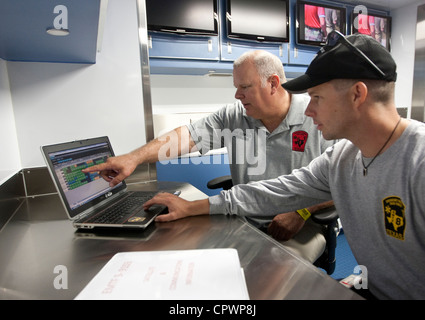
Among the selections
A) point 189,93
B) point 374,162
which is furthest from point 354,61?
point 189,93

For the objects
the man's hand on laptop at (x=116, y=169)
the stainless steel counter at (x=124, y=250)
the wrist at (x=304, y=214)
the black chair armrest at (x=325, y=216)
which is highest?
the man's hand on laptop at (x=116, y=169)

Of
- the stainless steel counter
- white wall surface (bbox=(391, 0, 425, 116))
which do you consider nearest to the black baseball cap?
the stainless steel counter

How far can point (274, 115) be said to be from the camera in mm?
1332

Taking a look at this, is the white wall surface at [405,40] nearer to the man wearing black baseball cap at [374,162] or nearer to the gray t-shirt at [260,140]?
the gray t-shirt at [260,140]

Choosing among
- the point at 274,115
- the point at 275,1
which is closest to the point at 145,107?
the point at 274,115

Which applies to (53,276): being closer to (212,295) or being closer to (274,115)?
(212,295)

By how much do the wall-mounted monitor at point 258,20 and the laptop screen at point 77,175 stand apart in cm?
177

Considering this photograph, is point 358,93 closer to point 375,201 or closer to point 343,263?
point 375,201

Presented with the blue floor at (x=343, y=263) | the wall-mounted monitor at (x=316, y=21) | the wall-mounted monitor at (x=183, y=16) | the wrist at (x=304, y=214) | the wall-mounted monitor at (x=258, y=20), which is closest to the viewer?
the wrist at (x=304, y=214)

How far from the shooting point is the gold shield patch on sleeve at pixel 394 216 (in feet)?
2.19

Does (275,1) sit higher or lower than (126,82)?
higher

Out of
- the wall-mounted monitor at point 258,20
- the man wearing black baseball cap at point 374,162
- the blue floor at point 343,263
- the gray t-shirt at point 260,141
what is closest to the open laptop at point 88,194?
the man wearing black baseball cap at point 374,162

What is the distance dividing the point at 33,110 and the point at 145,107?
533mm
